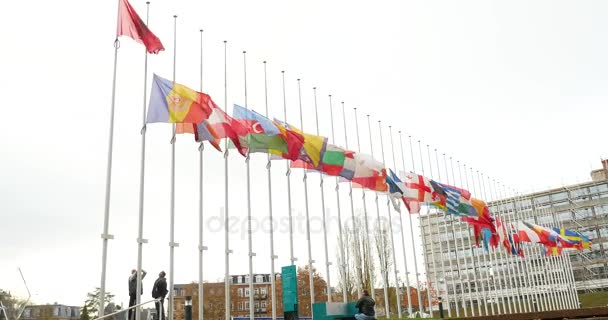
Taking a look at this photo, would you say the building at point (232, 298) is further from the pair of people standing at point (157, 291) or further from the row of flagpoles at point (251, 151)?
the pair of people standing at point (157, 291)

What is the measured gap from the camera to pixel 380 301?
69.5 m

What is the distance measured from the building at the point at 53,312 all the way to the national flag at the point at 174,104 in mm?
31074

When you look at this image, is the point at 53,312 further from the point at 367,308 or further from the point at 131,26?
the point at 131,26

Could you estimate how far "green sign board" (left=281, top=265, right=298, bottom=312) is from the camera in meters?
18.3

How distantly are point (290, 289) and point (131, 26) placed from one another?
9741mm

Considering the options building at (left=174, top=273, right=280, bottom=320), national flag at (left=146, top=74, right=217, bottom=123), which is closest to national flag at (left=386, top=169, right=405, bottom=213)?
national flag at (left=146, top=74, right=217, bottom=123)

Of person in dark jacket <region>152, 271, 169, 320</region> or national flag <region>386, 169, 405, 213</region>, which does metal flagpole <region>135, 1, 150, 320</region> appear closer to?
person in dark jacket <region>152, 271, 169, 320</region>

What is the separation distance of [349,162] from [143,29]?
10724 mm

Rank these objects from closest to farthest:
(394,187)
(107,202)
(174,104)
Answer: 1. (107,202)
2. (174,104)
3. (394,187)

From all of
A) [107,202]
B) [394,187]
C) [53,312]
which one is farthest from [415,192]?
[53,312]

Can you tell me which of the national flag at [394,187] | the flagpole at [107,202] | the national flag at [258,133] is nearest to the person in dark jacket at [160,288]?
the flagpole at [107,202]

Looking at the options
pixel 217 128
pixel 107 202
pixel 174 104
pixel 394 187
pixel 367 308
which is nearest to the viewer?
pixel 107 202

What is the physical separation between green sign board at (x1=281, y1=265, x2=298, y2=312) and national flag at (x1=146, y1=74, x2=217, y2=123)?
578cm

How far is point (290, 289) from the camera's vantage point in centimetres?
1855
